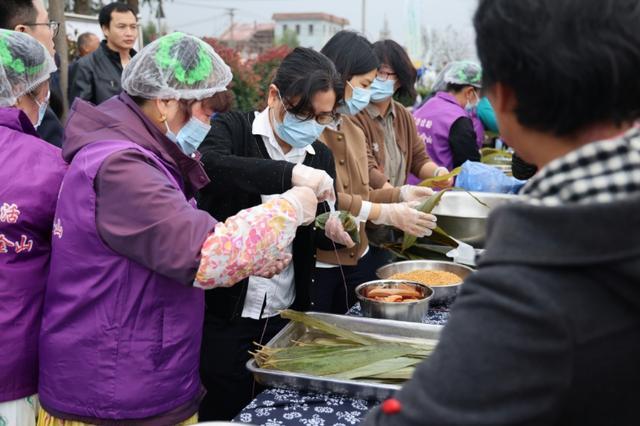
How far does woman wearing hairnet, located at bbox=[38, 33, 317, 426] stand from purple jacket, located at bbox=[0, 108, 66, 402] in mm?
95

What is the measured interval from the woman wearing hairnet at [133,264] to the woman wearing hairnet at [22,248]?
9 cm

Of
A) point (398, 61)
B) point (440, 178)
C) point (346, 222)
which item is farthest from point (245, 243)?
point (398, 61)

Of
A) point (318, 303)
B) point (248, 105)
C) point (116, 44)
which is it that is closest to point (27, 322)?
point (318, 303)

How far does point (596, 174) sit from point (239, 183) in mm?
1757

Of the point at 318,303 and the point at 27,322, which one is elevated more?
the point at 27,322

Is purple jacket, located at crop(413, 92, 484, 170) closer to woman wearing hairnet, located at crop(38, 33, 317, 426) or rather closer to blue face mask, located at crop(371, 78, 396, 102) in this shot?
blue face mask, located at crop(371, 78, 396, 102)

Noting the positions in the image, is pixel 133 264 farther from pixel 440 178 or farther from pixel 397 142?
pixel 397 142

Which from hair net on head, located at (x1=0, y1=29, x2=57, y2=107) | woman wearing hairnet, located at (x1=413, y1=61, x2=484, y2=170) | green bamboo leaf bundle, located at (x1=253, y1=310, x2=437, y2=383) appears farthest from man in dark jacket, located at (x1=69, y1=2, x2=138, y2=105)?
Answer: green bamboo leaf bundle, located at (x1=253, y1=310, x2=437, y2=383)

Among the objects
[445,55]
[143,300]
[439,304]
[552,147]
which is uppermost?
[552,147]

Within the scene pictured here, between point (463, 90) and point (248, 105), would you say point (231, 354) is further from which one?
point (248, 105)

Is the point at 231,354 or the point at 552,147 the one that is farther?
the point at 231,354

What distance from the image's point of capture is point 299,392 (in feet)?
6.26

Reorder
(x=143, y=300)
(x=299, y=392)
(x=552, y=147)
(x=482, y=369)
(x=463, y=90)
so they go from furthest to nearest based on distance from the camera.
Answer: (x=463, y=90), (x=299, y=392), (x=143, y=300), (x=552, y=147), (x=482, y=369)

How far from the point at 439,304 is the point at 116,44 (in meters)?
3.83
